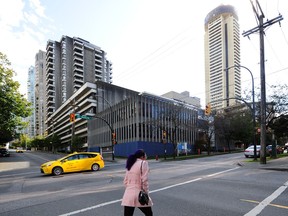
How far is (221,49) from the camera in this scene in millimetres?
23500

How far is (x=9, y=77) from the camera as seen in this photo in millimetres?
30969

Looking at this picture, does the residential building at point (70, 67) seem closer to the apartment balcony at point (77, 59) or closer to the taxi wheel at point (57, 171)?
the apartment balcony at point (77, 59)

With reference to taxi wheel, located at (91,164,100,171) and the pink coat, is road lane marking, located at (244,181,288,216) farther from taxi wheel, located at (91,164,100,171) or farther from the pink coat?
taxi wheel, located at (91,164,100,171)

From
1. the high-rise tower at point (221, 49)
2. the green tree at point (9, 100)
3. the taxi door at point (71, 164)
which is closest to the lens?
the taxi door at point (71, 164)

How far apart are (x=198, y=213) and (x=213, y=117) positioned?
48804mm

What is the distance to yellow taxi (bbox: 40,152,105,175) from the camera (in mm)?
17766

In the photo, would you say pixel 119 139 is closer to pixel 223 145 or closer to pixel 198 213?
pixel 223 145

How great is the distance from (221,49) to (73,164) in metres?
16.3


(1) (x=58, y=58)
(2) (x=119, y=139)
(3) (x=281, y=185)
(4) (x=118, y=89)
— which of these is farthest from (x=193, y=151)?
(1) (x=58, y=58)

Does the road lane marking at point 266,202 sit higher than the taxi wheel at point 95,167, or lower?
higher

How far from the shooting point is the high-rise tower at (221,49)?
72.4 feet

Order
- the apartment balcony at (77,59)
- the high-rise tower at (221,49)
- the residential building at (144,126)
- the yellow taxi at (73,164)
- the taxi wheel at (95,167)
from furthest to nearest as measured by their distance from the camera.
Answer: the apartment balcony at (77,59)
the residential building at (144,126)
the high-rise tower at (221,49)
the taxi wheel at (95,167)
the yellow taxi at (73,164)

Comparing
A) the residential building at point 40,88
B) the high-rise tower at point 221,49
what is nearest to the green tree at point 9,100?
the high-rise tower at point 221,49

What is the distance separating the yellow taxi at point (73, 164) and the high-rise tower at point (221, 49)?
11580 mm
